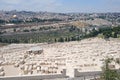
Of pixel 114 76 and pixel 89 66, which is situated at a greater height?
pixel 114 76

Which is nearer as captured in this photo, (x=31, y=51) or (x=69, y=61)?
(x=69, y=61)

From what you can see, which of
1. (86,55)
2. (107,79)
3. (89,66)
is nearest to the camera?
(107,79)

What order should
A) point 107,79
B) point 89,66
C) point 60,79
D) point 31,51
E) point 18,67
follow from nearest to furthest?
point 107,79
point 60,79
point 89,66
point 18,67
point 31,51

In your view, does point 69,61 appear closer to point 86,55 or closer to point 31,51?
point 86,55

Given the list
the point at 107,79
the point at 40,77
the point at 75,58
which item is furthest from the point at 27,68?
the point at 107,79

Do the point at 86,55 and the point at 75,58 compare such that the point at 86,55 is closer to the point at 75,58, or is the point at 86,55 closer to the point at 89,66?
the point at 75,58

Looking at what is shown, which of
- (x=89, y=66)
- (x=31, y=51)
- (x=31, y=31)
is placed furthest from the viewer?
(x=31, y=31)

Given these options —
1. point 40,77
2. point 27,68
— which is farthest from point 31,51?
point 40,77

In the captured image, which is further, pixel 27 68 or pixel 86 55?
pixel 86 55

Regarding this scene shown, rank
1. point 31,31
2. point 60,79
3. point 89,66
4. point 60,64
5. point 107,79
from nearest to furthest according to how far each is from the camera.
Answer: point 107,79 → point 60,79 → point 89,66 → point 60,64 → point 31,31
